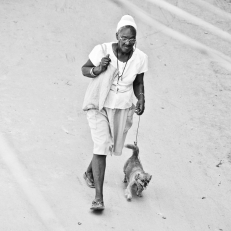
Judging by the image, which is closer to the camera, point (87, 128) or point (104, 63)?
point (104, 63)

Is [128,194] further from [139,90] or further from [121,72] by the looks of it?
[121,72]

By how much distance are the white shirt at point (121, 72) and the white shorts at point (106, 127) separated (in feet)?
0.34

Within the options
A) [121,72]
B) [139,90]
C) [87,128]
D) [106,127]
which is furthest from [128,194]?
[87,128]

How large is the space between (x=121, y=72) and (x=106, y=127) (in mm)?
601

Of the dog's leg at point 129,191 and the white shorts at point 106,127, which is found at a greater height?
the white shorts at point 106,127

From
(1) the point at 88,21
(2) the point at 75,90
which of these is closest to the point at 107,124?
(2) the point at 75,90

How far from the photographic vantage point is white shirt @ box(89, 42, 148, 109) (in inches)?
216

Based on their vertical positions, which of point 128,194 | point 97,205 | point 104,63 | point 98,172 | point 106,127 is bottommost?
point 128,194

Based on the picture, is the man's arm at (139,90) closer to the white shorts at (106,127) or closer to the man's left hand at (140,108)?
the man's left hand at (140,108)

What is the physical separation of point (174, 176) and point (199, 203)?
0.56 metres

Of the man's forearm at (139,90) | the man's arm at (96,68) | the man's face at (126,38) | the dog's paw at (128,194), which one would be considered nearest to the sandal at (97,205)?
the dog's paw at (128,194)

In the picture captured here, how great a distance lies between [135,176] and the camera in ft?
19.4

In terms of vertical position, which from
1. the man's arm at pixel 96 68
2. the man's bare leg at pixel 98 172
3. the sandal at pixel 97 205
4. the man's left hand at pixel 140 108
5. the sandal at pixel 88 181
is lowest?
the sandal at pixel 88 181

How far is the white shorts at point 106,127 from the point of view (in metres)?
5.60
